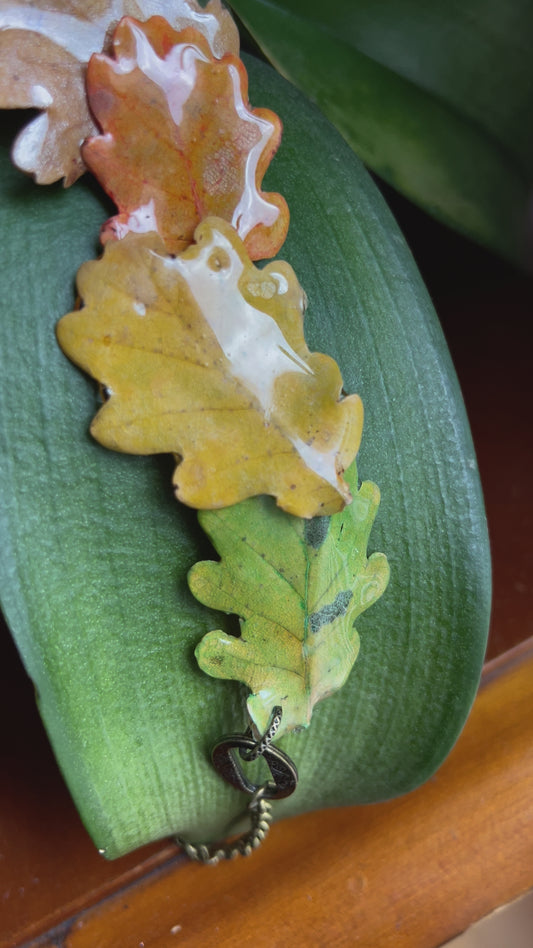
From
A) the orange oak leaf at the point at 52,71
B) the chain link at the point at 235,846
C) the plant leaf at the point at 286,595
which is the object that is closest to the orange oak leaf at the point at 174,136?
the orange oak leaf at the point at 52,71

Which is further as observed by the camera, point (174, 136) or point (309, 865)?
point (309, 865)

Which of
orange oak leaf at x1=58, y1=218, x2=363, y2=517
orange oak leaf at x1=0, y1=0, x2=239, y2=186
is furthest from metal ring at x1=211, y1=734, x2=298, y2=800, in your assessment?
orange oak leaf at x1=0, y1=0, x2=239, y2=186

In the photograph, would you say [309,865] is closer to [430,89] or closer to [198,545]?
[198,545]

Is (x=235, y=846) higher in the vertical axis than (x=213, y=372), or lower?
lower

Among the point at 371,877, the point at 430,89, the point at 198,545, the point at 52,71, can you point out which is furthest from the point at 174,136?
the point at 371,877

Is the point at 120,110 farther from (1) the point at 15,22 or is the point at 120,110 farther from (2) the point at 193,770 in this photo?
(2) the point at 193,770

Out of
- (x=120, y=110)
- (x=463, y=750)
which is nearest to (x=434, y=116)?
(x=120, y=110)

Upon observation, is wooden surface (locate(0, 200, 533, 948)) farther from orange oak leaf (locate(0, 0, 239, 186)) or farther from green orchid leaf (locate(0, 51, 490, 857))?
orange oak leaf (locate(0, 0, 239, 186))
